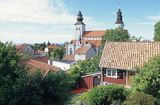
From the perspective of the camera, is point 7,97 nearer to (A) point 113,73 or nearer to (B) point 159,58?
(B) point 159,58

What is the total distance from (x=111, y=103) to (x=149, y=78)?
3722mm

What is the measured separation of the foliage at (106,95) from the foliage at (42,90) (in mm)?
7376

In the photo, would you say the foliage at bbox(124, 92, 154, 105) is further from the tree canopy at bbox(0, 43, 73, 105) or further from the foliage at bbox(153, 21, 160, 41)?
the foliage at bbox(153, 21, 160, 41)

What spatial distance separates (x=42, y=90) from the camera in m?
18.1

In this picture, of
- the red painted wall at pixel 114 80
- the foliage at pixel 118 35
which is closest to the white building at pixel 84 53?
the foliage at pixel 118 35

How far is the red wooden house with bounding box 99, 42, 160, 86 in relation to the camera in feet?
117

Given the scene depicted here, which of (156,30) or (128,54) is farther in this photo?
(156,30)

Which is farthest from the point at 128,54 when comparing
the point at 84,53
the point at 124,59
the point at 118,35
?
the point at 84,53

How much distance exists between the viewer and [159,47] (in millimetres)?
35438

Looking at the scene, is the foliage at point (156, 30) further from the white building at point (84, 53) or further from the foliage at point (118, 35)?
the white building at point (84, 53)

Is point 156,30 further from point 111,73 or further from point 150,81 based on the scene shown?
point 150,81

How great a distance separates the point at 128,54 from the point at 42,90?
21.0m

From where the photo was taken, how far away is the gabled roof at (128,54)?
117ft

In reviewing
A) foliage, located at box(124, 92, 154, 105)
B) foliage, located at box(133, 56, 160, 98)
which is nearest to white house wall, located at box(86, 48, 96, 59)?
foliage, located at box(133, 56, 160, 98)
